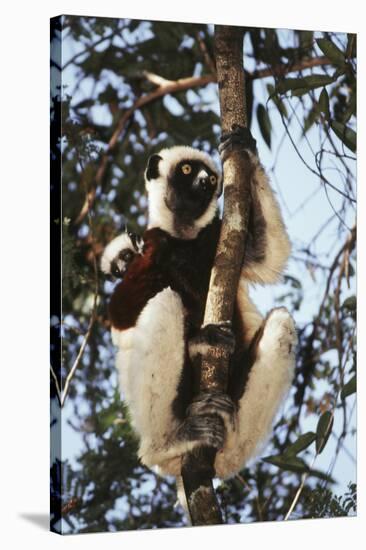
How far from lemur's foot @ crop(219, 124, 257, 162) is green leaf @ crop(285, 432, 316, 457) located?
4.32ft

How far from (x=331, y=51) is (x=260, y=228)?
0.94m

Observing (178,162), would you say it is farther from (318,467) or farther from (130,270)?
(318,467)

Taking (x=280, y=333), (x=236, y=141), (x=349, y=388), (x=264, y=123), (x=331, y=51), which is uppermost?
(x=331, y=51)

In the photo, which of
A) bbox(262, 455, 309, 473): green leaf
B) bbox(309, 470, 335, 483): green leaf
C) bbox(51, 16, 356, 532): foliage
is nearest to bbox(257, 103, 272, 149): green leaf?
bbox(51, 16, 356, 532): foliage

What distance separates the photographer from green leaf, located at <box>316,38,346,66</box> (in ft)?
18.1

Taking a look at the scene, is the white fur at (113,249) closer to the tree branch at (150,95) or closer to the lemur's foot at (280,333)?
the tree branch at (150,95)

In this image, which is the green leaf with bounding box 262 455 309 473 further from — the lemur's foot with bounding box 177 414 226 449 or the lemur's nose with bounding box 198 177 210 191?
the lemur's nose with bounding box 198 177 210 191

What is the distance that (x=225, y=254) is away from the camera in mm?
5141

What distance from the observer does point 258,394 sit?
521 cm

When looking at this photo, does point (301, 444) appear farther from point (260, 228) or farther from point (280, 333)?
point (260, 228)

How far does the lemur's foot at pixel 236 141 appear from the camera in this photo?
5.17 meters

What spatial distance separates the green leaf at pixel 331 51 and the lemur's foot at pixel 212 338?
1.38 meters

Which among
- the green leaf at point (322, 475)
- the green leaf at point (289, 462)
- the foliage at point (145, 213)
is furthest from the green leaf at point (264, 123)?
the green leaf at point (322, 475)

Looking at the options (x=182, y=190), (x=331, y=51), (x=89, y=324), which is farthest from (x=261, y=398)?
(x=331, y=51)
